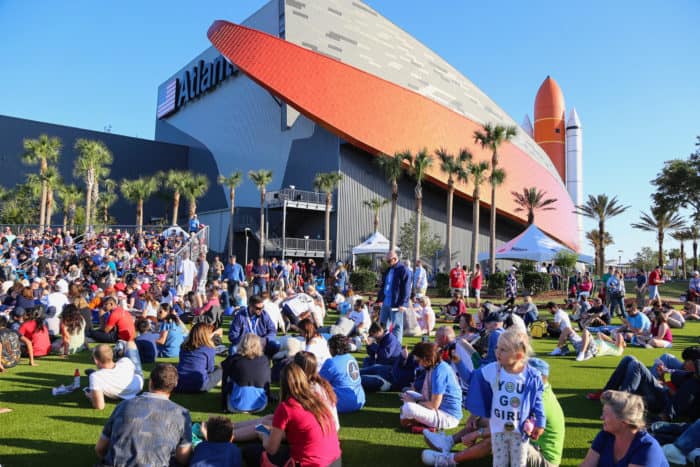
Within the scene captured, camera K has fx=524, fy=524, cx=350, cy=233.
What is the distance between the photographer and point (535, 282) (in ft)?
72.2

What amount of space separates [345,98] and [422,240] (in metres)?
10.2

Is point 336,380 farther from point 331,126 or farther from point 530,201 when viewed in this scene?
point 530,201

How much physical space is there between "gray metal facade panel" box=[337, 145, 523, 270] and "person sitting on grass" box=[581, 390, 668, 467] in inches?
1149

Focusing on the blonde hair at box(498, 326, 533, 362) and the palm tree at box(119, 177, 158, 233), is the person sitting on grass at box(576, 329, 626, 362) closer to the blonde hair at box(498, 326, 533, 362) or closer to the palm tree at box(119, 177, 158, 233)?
the blonde hair at box(498, 326, 533, 362)

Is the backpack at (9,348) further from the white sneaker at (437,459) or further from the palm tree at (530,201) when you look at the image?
the palm tree at (530,201)

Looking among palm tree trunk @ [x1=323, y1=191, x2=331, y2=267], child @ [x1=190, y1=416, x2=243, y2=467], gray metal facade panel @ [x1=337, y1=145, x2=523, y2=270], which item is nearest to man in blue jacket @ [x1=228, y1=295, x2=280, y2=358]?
child @ [x1=190, y1=416, x2=243, y2=467]

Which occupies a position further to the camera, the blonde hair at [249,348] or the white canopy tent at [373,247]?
the white canopy tent at [373,247]

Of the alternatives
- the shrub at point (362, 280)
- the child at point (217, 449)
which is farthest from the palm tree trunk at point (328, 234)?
the child at point (217, 449)

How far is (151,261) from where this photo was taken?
724 inches

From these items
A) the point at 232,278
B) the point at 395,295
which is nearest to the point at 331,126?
the point at 232,278

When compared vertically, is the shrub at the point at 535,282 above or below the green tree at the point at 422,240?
below

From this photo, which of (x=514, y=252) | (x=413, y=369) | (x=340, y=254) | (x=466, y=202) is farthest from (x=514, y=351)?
(x=466, y=202)

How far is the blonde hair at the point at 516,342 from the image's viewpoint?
321 centimetres

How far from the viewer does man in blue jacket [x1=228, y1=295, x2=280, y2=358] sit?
7578 millimetres
